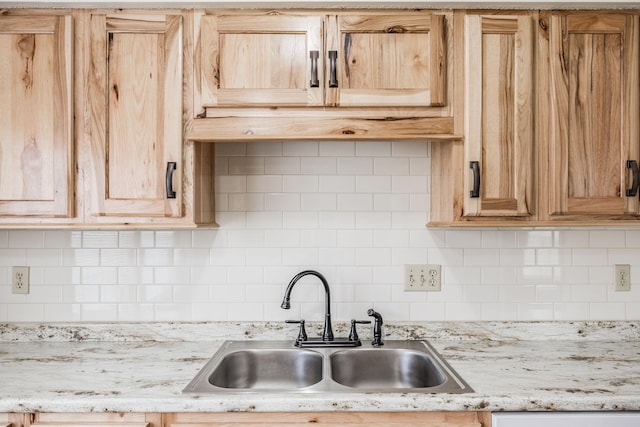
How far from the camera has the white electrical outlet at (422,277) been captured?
7.06 feet

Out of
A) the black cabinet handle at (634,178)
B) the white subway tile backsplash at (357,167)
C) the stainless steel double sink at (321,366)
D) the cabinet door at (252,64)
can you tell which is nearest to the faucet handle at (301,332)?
the stainless steel double sink at (321,366)

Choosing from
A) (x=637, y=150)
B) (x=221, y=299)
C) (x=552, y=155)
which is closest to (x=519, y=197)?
(x=552, y=155)

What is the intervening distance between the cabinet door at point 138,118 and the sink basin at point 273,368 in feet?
2.14

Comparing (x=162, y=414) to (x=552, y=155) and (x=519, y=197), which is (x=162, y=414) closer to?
(x=519, y=197)

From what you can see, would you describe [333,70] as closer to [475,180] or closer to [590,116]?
[475,180]

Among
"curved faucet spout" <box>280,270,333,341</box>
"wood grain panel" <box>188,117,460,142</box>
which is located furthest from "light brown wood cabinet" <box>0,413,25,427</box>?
"wood grain panel" <box>188,117,460,142</box>

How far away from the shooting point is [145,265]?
2.14 m

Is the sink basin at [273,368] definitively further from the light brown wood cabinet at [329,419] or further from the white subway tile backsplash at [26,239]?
the white subway tile backsplash at [26,239]

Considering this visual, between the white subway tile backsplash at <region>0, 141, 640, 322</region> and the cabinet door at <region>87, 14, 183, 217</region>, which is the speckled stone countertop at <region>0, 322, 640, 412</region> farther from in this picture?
the cabinet door at <region>87, 14, 183, 217</region>

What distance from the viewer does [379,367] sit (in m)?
2.00

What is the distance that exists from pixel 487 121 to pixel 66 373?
1635 mm

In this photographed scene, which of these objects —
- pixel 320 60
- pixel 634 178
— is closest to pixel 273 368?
pixel 320 60

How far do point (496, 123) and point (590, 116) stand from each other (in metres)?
0.33

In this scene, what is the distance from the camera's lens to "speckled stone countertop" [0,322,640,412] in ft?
4.83
